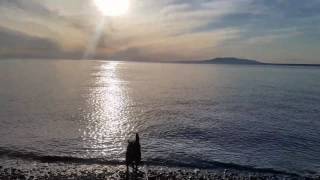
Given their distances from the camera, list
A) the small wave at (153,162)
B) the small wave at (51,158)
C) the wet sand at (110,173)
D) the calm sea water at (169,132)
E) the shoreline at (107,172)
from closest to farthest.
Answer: the wet sand at (110,173)
the shoreline at (107,172)
the small wave at (153,162)
the small wave at (51,158)
the calm sea water at (169,132)

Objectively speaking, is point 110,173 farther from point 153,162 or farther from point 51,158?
point 51,158

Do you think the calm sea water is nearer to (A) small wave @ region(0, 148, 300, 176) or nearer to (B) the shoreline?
(A) small wave @ region(0, 148, 300, 176)

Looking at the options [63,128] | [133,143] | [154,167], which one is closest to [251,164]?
[154,167]

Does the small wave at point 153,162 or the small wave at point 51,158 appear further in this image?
the small wave at point 51,158

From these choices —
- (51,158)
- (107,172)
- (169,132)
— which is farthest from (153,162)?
(169,132)

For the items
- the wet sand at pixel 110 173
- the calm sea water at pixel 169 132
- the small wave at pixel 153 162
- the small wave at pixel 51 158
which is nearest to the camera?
the wet sand at pixel 110 173

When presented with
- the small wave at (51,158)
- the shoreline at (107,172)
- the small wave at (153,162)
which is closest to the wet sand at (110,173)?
the shoreline at (107,172)

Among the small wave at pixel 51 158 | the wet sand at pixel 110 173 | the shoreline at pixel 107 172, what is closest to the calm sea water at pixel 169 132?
the small wave at pixel 51 158

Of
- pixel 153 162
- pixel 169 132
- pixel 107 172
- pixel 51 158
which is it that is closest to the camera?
pixel 107 172

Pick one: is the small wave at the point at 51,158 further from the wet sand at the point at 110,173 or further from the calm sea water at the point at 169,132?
the wet sand at the point at 110,173

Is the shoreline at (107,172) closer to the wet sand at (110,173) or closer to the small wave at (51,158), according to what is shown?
the wet sand at (110,173)

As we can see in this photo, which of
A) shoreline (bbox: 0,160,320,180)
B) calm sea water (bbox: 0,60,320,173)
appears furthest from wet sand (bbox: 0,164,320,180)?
calm sea water (bbox: 0,60,320,173)

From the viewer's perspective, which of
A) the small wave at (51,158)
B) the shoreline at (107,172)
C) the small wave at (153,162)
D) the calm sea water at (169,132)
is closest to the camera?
the shoreline at (107,172)

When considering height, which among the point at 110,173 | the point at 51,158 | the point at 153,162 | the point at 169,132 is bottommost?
the point at 153,162
